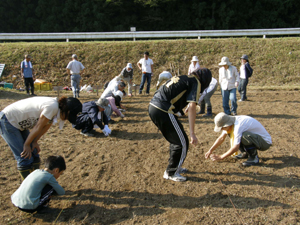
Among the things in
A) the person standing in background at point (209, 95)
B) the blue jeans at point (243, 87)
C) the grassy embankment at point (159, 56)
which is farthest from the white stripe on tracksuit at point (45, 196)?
the grassy embankment at point (159, 56)

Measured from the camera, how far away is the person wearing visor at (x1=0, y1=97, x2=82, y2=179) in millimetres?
2939

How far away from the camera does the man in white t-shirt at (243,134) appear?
3.89 meters

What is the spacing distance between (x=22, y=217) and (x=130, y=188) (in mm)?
1497

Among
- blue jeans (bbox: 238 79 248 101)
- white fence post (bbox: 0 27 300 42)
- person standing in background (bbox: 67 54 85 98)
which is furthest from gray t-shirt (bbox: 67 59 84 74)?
white fence post (bbox: 0 27 300 42)

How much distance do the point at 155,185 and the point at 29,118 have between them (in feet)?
6.83

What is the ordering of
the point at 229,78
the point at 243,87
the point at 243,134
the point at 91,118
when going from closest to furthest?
the point at 243,134 < the point at 91,118 < the point at 229,78 < the point at 243,87

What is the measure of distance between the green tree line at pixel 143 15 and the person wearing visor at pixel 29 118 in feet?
78.7

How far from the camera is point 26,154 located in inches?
121

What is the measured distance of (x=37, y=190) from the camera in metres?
2.90

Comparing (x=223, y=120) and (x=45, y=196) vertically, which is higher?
(x=223, y=120)

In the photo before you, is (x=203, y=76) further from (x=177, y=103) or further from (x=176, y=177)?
(x=176, y=177)

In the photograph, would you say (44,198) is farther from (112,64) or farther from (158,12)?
(158,12)

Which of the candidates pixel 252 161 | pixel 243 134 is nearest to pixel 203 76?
pixel 243 134

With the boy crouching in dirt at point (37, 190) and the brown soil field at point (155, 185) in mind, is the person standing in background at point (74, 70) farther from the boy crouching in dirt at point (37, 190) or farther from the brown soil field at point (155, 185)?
the boy crouching in dirt at point (37, 190)
